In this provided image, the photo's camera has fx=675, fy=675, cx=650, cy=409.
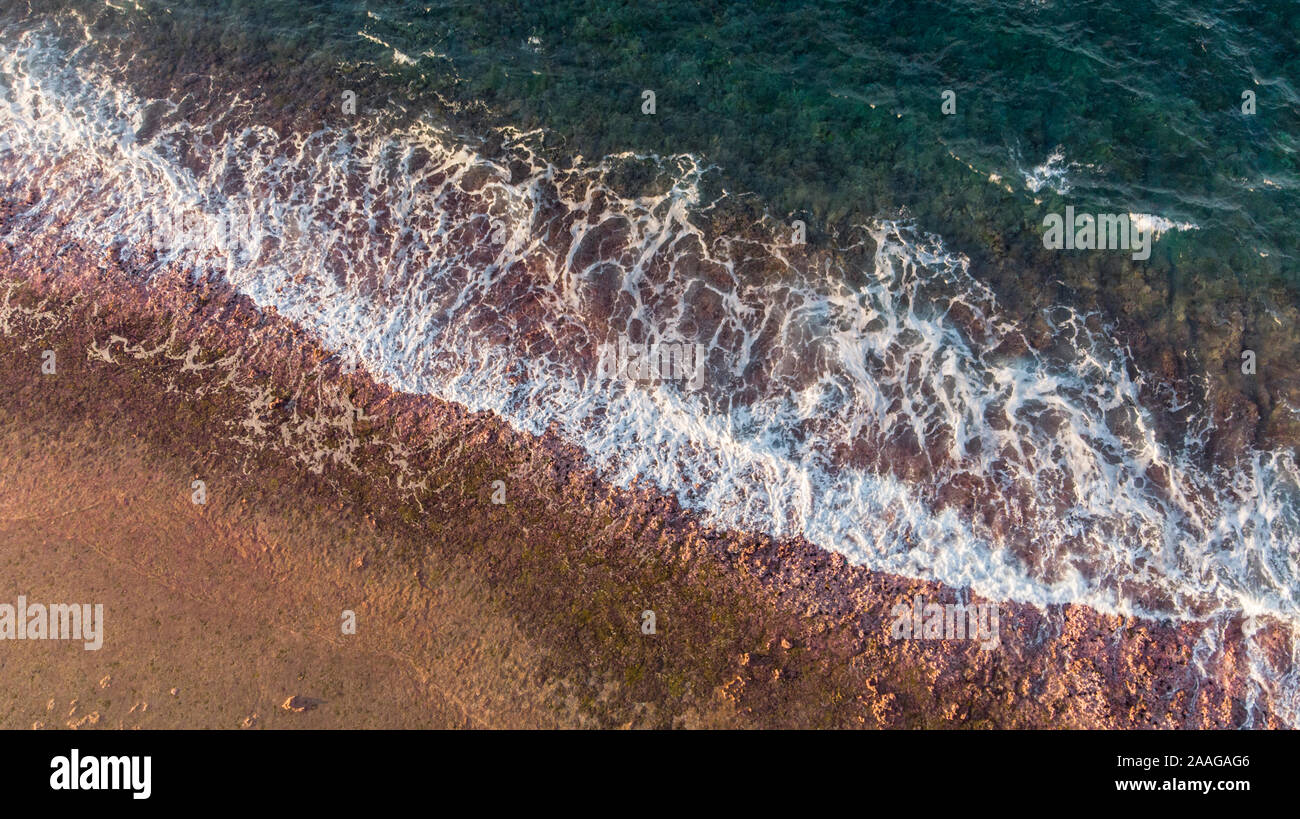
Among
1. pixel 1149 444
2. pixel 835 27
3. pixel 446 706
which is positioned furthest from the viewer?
pixel 835 27

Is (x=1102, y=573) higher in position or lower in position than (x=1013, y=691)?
higher

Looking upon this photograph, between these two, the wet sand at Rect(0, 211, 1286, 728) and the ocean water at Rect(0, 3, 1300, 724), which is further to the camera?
the ocean water at Rect(0, 3, 1300, 724)

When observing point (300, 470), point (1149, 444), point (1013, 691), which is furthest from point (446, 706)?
point (1149, 444)

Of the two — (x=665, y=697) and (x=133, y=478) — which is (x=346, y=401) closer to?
(x=133, y=478)

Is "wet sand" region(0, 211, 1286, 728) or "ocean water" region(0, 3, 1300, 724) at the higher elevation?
"ocean water" region(0, 3, 1300, 724)
